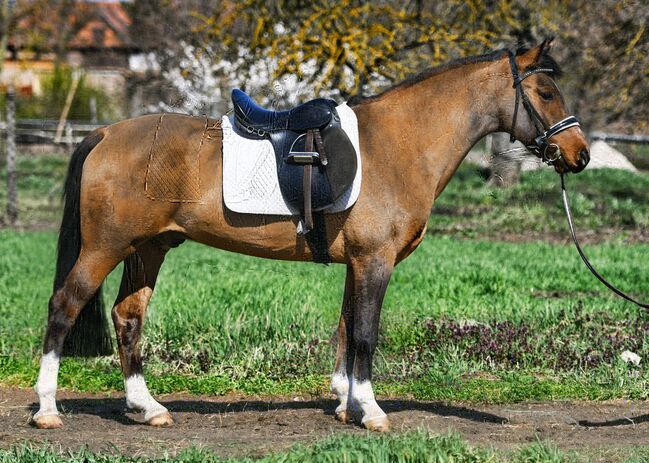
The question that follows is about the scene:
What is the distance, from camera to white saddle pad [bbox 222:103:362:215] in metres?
5.60

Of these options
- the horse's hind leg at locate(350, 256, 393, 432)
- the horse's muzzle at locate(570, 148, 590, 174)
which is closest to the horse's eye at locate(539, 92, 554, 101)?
the horse's muzzle at locate(570, 148, 590, 174)

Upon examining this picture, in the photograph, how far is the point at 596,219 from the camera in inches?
605

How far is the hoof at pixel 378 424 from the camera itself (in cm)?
560

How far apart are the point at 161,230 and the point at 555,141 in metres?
2.45

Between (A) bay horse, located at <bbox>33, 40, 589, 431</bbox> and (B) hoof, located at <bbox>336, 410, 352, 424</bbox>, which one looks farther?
(B) hoof, located at <bbox>336, 410, 352, 424</bbox>

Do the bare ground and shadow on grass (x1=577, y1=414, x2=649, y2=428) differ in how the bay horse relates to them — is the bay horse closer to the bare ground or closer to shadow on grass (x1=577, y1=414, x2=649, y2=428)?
the bare ground

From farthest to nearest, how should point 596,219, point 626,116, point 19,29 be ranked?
point 19,29 → point 626,116 → point 596,219

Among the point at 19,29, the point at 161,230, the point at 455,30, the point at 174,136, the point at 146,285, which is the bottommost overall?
the point at 146,285

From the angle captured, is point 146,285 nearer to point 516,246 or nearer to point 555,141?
point 555,141

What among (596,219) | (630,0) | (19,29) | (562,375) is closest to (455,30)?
(630,0)

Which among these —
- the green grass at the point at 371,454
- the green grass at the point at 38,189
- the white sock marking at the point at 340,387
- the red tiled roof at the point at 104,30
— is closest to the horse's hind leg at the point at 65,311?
the green grass at the point at 371,454

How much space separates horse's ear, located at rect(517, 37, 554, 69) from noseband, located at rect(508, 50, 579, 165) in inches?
1.5

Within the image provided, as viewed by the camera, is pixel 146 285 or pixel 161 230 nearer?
pixel 161 230

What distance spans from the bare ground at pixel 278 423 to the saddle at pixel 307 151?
4.19 ft
